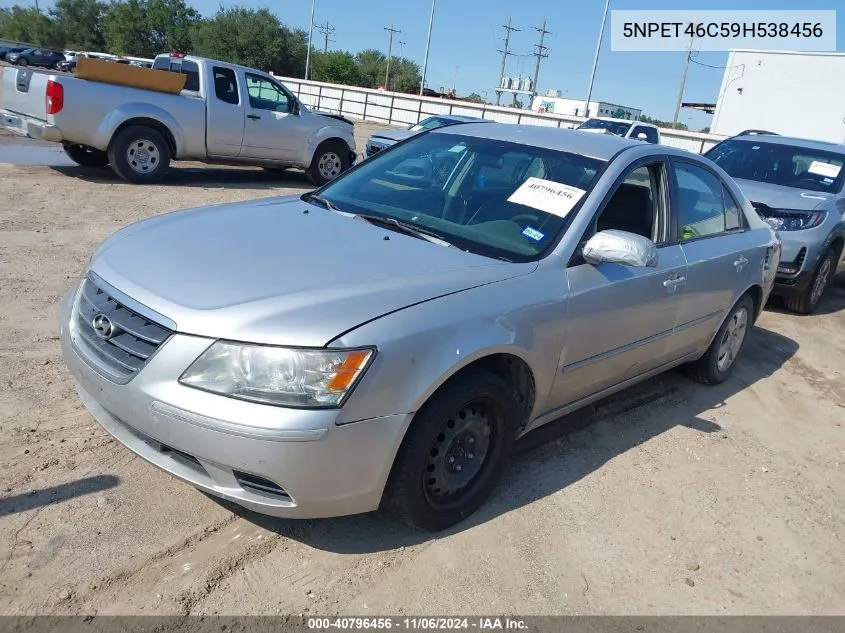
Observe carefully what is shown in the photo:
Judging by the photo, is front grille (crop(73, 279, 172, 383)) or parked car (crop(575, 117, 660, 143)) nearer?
front grille (crop(73, 279, 172, 383))

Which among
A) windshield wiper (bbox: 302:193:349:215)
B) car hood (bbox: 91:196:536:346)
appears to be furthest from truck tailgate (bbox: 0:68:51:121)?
car hood (bbox: 91:196:536:346)

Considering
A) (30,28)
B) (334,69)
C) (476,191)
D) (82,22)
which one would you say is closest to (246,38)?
(334,69)

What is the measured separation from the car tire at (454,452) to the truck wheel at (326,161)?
1002cm

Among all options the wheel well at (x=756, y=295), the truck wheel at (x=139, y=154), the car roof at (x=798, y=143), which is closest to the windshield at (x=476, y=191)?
the wheel well at (x=756, y=295)

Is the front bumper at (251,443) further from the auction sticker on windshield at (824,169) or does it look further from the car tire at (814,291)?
the auction sticker on windshield at (824,169)

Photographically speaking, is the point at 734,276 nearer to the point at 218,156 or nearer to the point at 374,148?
the point at 218,156

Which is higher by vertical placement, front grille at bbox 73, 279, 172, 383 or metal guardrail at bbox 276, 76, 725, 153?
metal guardrail at bbox 276, 76, 725, 153

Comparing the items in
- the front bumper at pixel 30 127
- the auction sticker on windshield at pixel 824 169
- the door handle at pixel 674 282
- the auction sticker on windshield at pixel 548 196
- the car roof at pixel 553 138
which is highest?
the auction sticker on windshield at pixel 824 169

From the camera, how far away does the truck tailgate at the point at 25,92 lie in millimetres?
9312

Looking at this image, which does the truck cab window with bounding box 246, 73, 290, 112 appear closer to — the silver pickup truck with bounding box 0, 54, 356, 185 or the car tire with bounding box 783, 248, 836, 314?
the silver pickup truck with bounding box 0, 54, 356, 185

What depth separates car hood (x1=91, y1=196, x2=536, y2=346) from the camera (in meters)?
2.44

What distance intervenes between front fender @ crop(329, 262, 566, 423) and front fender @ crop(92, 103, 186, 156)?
8407 millimetres

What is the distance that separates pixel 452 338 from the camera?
2658 millimetres

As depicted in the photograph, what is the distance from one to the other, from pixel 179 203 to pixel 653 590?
25.9ft
